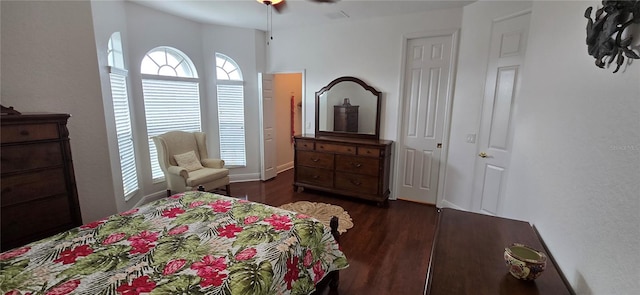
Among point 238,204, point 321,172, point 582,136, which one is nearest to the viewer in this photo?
point 582,136

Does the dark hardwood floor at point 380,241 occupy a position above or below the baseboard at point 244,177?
below

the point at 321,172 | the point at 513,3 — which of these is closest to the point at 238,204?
the point at 321,172

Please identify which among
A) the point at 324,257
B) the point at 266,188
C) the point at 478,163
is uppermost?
the point at 478,163

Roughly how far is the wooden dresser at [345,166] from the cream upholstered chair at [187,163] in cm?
125

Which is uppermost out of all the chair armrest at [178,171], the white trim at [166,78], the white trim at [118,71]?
the white trim at [166,78]

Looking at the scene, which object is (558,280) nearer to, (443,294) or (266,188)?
(443,294)

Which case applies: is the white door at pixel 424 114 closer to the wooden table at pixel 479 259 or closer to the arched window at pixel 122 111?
the wooden table at pixel 479 259

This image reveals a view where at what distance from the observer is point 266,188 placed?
4688 mm

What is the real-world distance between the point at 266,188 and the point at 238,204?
2446 millimetres

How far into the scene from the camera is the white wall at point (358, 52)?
369cm

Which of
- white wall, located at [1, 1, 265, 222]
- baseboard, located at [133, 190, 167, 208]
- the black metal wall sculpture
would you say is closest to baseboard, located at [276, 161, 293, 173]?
baseboard, located at [133, 190, 167, 208]

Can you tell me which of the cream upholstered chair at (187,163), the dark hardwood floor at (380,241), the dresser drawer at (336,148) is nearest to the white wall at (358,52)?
the dresser drawer at (336,148)

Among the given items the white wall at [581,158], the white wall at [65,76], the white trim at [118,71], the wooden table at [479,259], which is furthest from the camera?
the white trim at [118,71]

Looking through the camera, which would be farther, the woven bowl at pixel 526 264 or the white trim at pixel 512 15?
the white trim at pixel 512 15
